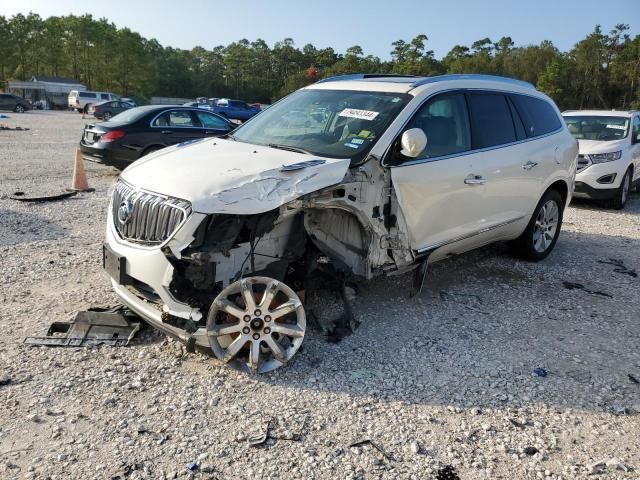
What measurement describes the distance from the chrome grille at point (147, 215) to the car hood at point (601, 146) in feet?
29.3

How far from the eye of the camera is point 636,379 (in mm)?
3939

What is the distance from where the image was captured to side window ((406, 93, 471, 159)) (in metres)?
4.65

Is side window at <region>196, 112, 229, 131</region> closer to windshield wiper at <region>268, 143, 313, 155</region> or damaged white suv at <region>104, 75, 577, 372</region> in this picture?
damaged white suv at <region>104, 75, 577, 372</region>

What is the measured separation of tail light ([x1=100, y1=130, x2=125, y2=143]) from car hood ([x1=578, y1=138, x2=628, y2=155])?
899cm

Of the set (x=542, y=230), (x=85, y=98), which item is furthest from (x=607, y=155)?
(x=85, y=98)

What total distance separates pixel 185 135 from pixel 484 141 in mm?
8335

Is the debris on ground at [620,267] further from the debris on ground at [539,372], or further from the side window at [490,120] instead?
the debris on ground at [539,372]

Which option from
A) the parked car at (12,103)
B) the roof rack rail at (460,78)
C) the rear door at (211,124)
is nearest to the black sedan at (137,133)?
the rear door at (211,124)

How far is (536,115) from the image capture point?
6164 mm

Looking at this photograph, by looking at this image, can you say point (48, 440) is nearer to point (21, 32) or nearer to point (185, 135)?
point (185, 135)

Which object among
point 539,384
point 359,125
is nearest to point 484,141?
point 359,125

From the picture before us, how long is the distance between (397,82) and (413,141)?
3.63 ft

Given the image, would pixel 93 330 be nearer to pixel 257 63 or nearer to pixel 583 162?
pixel 583 162

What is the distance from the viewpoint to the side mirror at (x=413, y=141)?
4102mm
